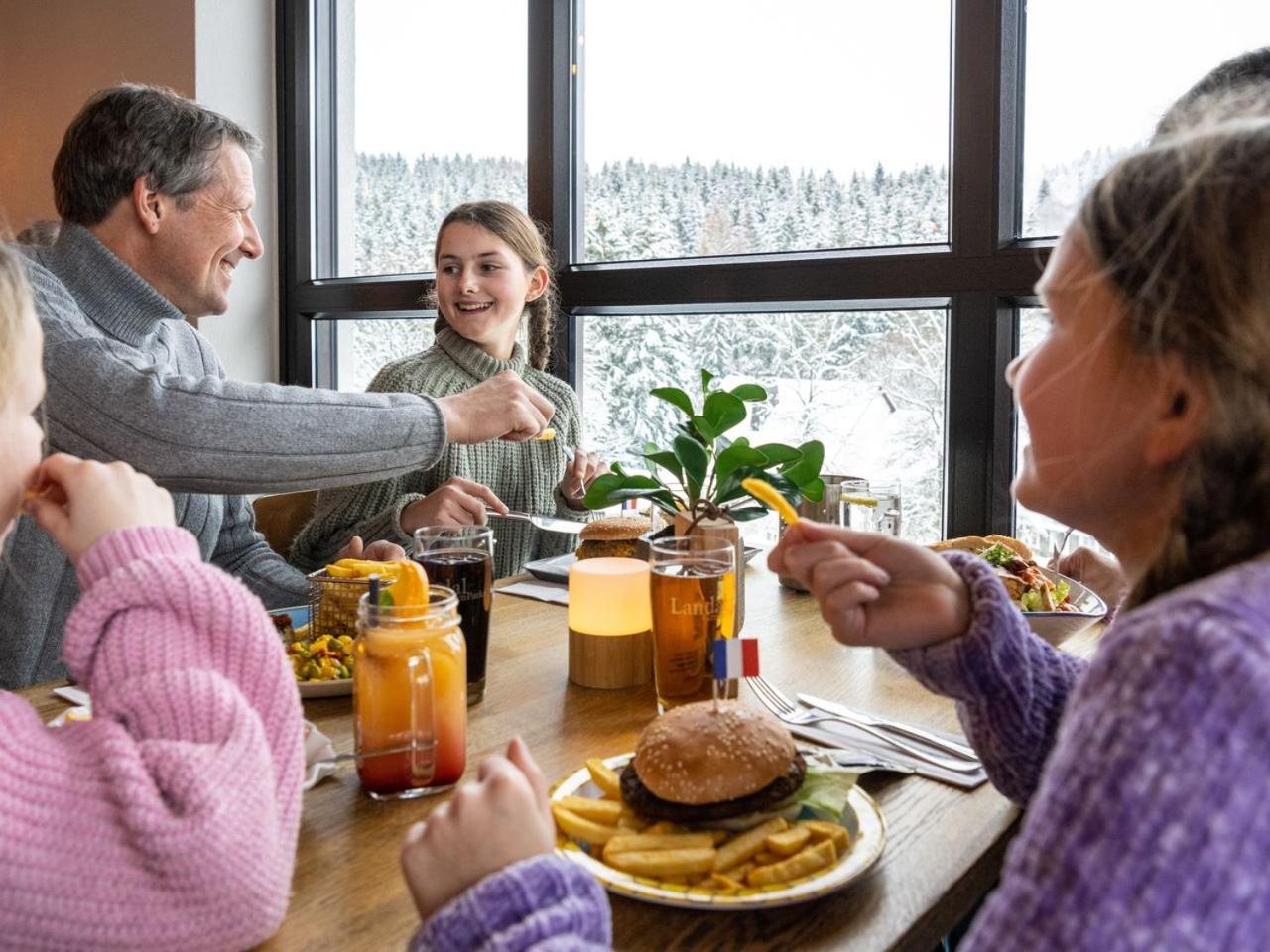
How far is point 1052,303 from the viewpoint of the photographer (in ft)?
2.57

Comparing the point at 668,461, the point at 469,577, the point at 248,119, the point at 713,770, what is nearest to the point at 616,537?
the point at 668,461

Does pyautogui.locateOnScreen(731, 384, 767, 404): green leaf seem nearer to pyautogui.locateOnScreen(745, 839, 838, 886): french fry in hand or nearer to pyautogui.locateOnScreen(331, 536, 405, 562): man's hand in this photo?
pyautogui.locateOnScreen(331, 536, 405, 562): man's hand

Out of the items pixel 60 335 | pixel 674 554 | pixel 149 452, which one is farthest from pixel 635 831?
pixel 60 335

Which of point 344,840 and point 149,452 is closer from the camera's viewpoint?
point 344,840

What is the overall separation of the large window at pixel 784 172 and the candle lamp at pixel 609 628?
111cm

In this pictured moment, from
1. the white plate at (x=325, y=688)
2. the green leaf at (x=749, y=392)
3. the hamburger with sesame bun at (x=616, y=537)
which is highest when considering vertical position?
the green leaf at (x=749, y=392)

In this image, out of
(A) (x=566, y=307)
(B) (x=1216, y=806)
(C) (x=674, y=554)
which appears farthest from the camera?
(A) (x=566, y=307)

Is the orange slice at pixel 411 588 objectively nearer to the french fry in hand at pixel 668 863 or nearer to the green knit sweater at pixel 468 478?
the french fry in hand at pixel 668 863

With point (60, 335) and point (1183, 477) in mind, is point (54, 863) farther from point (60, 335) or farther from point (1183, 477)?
point (60, 335)

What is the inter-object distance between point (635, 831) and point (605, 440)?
7.13 ft

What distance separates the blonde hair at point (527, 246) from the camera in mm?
2576

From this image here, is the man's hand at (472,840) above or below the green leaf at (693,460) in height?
below

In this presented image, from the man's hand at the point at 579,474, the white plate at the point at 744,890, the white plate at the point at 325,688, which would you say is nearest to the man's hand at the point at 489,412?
the man's hand at the point at 579,474

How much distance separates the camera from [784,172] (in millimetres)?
2525
